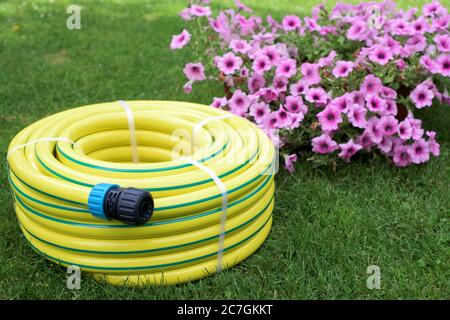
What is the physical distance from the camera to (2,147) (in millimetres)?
3582

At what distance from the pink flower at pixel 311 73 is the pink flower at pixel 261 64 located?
0.19 meters

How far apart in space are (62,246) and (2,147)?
58.3 inches

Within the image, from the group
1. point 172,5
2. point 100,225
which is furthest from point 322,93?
point 172,5

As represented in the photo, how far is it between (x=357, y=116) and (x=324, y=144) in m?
0.22

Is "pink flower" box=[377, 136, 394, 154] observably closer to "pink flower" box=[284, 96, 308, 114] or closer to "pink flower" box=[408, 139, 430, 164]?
"pink flower" box=[408, 139, 430, 164]

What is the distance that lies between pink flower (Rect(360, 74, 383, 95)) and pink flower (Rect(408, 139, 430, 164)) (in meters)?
0.37

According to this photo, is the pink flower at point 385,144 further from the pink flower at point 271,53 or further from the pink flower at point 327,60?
the pink flower at point 271,53

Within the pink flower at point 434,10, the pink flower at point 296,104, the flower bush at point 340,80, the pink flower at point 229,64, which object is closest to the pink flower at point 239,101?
the flower bush at point 340,80

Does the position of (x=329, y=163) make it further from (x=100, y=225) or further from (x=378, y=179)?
(x=100, y=225)

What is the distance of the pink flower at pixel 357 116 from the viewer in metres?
3.12

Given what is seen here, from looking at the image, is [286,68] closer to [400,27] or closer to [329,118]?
[329,118]

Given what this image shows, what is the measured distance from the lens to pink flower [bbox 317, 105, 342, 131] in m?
3.11

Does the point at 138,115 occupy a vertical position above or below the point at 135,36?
above

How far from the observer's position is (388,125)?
3.19 m
